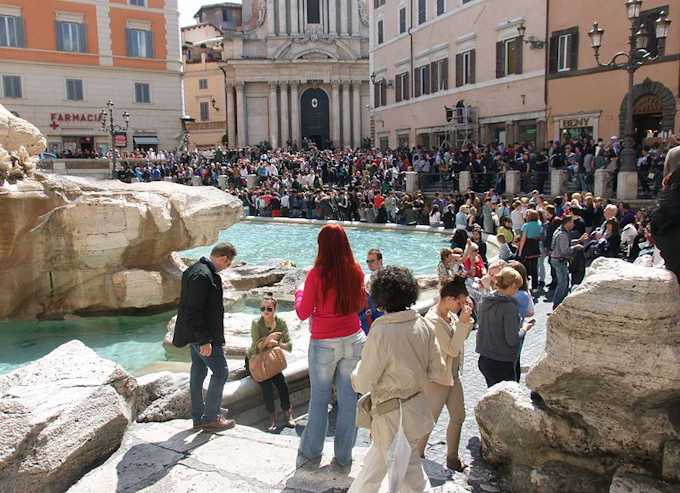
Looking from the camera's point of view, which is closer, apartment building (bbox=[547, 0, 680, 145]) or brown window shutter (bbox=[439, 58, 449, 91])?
apartment building (bbox=[547, 0, 680, 145])

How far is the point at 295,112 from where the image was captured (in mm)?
46250

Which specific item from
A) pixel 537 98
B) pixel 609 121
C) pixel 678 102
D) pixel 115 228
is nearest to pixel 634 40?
pixel 678 102

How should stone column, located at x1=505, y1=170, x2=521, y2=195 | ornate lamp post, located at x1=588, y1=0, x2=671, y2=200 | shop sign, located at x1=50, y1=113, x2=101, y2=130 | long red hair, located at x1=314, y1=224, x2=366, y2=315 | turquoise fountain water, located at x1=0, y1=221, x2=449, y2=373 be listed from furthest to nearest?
1. shop sign, located at x1=50, y1=113, x2=101, y2=130
2. stone column, located at x1=505, y1=170, x2=521, y2=195
3. ornate lamp post, located at x1=588, y1=0, x2=671, y2=200
4. turquoise fountain water, located at x1=0, y1=221, x2=449, y2=373
5. long red hair, located at x1=314, y1=224, x2=366, y2=315

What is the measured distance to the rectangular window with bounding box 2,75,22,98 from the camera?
34.3 metres

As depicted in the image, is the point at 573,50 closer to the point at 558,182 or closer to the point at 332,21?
the point at 558,182

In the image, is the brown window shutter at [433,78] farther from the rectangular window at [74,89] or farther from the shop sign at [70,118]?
the rectangular window at [74,89]

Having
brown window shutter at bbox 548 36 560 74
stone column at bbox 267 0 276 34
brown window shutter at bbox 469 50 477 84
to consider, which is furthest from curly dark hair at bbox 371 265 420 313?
stone column at bbox 267 0 276 34

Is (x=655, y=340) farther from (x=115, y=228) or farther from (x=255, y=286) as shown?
(x=255, y=286)

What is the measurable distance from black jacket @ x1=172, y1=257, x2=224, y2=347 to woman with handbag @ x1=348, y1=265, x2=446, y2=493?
1424mm

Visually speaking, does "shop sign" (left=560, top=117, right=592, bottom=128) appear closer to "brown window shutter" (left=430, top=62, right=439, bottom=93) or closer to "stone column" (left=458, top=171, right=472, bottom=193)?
"stone column" (left=458, top=171, right=472, bottom=193)

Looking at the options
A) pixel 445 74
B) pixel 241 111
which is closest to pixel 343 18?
pixel 241 111

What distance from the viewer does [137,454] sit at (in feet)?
13.7

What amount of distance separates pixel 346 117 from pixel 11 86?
73.2ft

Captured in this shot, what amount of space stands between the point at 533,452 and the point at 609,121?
63.8 feet
